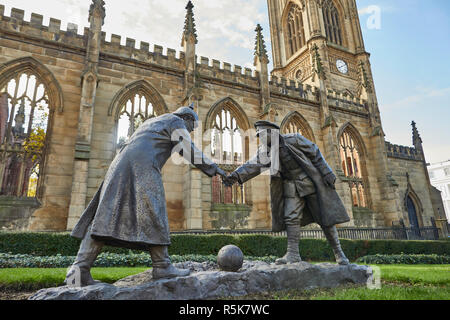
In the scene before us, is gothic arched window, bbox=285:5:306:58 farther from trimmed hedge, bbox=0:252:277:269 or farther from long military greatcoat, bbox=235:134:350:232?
long military greatcoat, bbox=235:134:350:232

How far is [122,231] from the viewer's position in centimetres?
288

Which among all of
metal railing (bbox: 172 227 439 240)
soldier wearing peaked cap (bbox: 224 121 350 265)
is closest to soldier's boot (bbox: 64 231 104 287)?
soldier wearing peaked cap (bbox: 224 121 350 265)

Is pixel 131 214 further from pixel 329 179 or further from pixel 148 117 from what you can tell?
pixel 148 117

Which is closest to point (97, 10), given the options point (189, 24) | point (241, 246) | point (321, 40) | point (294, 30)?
point (189, 24)

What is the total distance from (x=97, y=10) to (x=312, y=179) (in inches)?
509

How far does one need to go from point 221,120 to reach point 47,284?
1165 centimetres

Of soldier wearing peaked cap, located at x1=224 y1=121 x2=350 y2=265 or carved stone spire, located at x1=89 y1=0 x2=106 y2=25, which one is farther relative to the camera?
carved stone spire, located at x1=89 y1=0 x2=106 y2=25

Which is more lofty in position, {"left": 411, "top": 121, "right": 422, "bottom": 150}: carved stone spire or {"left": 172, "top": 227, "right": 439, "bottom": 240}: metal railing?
{"left": 411, "top": 121, "right": 422, "bottom": 150}: carved stone spire

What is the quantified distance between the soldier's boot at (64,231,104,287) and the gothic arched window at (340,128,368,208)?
18914 millimetres

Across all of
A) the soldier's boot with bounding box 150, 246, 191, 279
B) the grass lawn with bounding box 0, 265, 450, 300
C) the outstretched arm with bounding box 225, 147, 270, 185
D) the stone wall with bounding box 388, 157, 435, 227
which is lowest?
the grass lawn with bounding box 0, 265, 450, 300

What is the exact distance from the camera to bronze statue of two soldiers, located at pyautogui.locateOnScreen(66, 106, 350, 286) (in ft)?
9.60

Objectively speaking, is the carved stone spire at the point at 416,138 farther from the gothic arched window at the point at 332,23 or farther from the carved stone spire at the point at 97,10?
the carved stone spire at the point at 97,10

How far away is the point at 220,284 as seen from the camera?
10.9 feet

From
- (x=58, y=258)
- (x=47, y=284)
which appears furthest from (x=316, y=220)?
(x=58, y=258)
